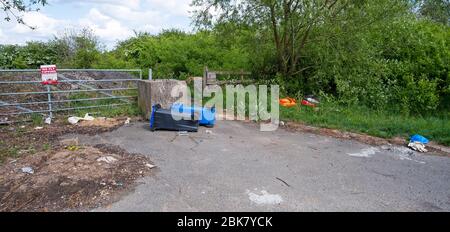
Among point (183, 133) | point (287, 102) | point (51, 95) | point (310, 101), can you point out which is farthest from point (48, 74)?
point (310, 101)

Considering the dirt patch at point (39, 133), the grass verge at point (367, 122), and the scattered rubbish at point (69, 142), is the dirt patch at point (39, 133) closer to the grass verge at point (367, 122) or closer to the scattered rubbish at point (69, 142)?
the scattered rubbish at point (69, 142)

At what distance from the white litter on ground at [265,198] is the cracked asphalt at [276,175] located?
0.04ft

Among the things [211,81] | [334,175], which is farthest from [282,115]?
[334,175]

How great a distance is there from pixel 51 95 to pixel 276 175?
6.28 meters

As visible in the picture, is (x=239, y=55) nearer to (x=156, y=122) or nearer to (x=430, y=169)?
(x=156, y=122)

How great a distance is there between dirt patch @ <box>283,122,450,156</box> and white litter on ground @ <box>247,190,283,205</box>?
3.13m

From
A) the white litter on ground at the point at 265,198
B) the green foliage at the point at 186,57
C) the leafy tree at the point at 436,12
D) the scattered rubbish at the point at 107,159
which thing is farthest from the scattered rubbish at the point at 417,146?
the leafy tree at the point at 436,12

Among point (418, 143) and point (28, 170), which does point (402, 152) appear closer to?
point (418, 143)

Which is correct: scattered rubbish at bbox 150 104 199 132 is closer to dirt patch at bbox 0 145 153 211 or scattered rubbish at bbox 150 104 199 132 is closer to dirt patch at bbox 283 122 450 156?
dirt patch at bbox 0 145 153 211

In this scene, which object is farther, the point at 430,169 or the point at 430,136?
the point at 430,136

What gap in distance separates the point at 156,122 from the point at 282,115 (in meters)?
3.11

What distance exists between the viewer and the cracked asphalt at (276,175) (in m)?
3.35

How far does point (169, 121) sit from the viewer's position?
6160mm

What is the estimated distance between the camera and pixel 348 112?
309 inches
